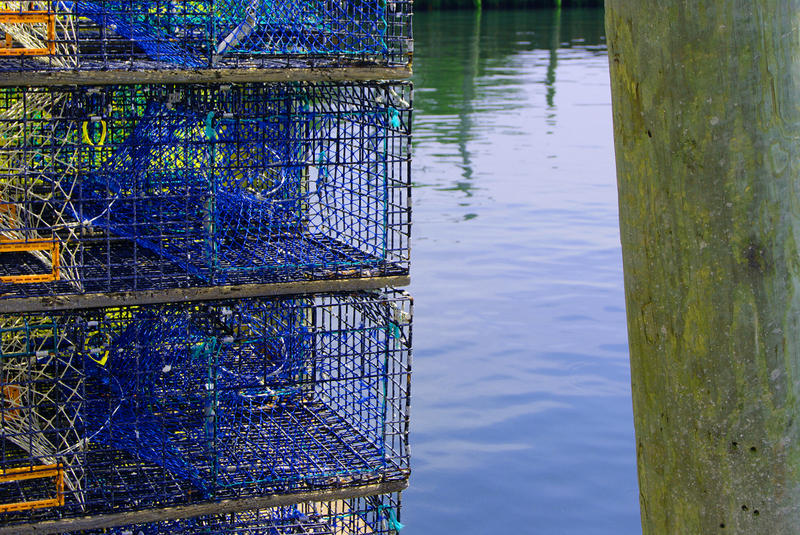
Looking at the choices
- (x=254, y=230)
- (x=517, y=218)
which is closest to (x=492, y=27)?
(x=517, y=218)

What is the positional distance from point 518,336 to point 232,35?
5192mm

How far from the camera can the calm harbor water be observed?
6.01m

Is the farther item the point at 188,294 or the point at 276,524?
the point at 276,524

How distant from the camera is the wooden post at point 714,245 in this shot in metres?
1.64

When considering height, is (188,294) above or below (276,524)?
above

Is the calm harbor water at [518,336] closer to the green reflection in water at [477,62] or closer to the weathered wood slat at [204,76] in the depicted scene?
the green reflection in water at [477,62]

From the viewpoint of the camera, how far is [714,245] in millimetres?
1689

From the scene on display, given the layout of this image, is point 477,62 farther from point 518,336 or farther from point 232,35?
point 232,35

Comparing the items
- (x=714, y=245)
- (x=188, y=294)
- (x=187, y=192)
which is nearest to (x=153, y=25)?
(x=187, y=192)

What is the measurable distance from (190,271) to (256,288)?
26 cm

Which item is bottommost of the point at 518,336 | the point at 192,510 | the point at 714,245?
the point at 518,336

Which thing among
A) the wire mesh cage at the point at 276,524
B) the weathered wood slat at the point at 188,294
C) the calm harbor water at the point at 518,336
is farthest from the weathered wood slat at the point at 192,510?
the calm harbor water at the point at 518,336

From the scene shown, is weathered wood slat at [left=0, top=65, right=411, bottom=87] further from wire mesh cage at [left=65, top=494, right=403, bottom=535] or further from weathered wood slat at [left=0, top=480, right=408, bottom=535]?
wire mesh cage at [left=65, top=494, right=403, bottom=535]

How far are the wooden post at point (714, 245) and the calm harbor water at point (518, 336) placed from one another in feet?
13.0
